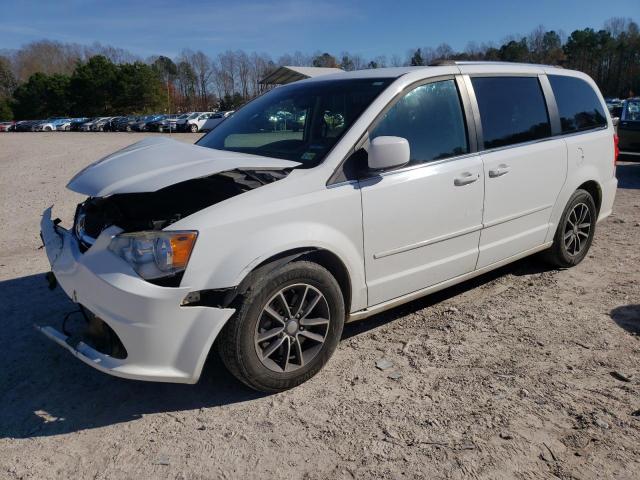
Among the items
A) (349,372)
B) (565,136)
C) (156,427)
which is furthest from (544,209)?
(156,427)

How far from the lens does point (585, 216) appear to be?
5129mm

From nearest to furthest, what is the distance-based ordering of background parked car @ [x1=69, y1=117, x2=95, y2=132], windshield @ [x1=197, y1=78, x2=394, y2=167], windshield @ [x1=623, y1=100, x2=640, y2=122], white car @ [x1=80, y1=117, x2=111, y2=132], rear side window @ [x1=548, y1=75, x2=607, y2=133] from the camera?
1. windshield @ [x1=197, y1=78, x2=394, y2=167]
2. rear side window @ [x1=548, y1=75, x2=607, y2=133]
3. windshield @ [x1=623, y1=100, x2=640, y2=122]
4. white car @ [x1=80, y1=117, x2=111, y2=132]
5. background parked car @ [x1=69, y1=117, x2=95, y2=132]

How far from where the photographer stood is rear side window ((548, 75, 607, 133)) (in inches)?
188

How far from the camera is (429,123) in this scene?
3678 millimetres

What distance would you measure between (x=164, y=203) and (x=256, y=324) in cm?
92

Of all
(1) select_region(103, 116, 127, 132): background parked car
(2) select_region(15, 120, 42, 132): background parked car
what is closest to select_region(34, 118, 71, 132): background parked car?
(2) select_region(15, 120, 42, 132): background parked car

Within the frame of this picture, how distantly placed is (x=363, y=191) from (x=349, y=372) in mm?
1175

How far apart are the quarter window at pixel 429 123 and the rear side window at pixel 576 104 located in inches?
58.3

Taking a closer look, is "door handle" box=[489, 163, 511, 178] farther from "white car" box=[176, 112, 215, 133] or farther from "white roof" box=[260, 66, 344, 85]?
"white car" box=[176, 112, 215, 133]

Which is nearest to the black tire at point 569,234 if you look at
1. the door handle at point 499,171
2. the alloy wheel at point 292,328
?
the door handle at point 499,171

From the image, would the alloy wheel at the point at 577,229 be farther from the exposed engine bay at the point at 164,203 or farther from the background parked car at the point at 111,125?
the background parked car at the point at 111,125

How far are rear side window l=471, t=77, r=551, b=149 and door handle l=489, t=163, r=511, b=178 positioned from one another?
0.17 meters

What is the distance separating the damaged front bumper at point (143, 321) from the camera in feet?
8.63

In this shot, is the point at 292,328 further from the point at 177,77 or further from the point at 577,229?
the point at 177,77
